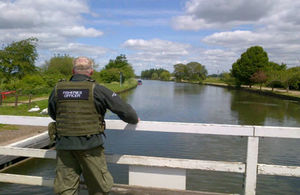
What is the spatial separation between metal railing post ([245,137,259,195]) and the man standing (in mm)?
1094

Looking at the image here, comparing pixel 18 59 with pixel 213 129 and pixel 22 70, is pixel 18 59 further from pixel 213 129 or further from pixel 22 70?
pixel 213 129

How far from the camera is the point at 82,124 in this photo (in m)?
2.23

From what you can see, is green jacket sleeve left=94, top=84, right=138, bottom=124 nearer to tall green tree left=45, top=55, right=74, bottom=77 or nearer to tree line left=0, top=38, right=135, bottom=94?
tree line left=0, top=38, right=135, bottom=94

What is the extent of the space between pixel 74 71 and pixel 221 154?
7366 millimetres

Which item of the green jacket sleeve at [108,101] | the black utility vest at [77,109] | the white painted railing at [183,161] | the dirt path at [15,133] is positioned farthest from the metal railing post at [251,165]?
the dirt path at [15,133]

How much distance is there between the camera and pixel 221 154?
880cm

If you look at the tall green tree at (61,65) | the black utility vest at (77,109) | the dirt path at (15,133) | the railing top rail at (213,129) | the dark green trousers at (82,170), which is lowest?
the dirt path at (15,133)

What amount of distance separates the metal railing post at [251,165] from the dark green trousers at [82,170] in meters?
1.29

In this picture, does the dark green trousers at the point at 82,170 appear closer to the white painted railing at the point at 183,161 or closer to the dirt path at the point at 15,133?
the white painted railing at the point at 183,161

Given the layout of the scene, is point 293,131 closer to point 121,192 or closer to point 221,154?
point 121,192

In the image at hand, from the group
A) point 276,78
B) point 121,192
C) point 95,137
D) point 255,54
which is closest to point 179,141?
point 121,192

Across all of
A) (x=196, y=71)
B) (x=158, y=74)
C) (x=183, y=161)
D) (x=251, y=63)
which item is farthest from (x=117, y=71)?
(x=158, y=74)

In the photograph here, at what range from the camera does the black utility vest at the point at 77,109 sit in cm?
223

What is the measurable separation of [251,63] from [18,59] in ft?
135
